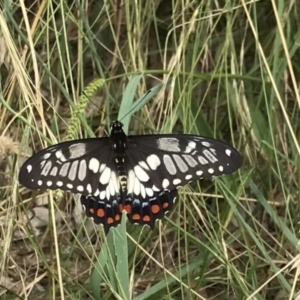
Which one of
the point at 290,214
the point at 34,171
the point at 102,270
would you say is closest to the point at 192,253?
the point at 290,214

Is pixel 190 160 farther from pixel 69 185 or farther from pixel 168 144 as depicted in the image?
pixel 69 185

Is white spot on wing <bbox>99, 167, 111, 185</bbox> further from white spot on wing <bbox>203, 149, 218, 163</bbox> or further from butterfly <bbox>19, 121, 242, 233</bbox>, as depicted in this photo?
white spot on wing <bbox>203, 149, 218, 163</bbox>

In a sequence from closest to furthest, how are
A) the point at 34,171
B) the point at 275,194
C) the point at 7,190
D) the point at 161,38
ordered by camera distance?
the point at 34,171, the point at 7,190, the point at 275,194, the point at 161,38

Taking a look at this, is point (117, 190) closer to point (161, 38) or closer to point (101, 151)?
point (101, 151)

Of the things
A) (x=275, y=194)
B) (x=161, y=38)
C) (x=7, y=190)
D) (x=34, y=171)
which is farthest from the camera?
(x=161, y=38)

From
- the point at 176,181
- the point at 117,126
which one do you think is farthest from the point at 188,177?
the point at 117,126

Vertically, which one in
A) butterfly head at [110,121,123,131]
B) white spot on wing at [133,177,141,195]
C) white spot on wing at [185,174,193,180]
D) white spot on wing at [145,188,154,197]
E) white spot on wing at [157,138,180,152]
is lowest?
white spot on wing at [145,188,154,197]

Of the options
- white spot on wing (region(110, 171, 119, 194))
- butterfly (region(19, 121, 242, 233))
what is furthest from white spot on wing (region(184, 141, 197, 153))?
white spot on wing (region(110, 171, 119, 194))

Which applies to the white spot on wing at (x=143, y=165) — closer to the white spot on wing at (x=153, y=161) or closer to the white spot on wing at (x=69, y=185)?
the white spot on wing at (x=153, y=161)
